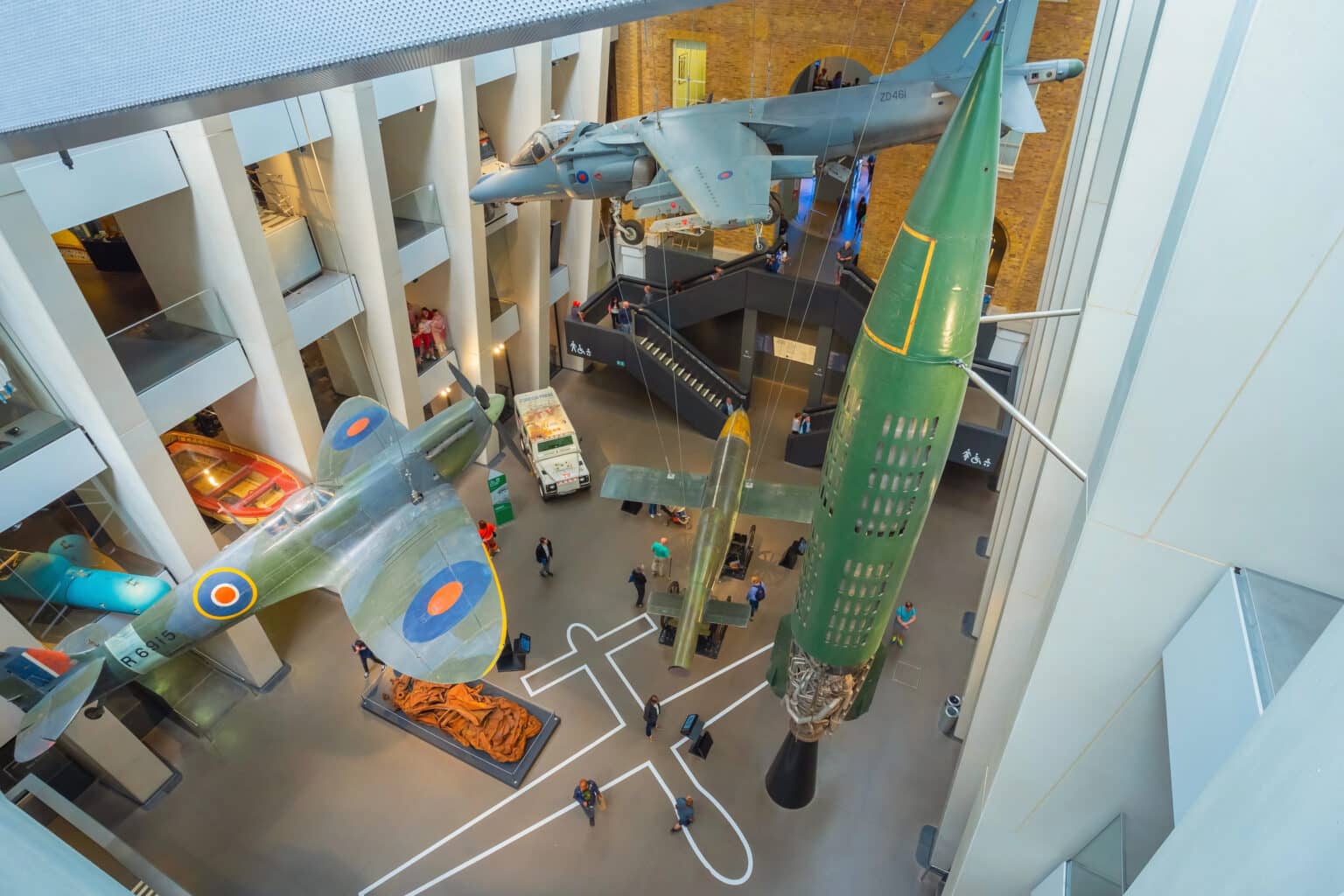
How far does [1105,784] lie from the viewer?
158 inches

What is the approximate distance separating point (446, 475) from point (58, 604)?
5557 mm

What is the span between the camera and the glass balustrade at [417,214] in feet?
47.4

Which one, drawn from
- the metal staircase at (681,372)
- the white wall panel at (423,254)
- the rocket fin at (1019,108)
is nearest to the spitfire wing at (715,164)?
the rocket fin at (1019,108)

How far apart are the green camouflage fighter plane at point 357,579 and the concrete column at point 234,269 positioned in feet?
3.47

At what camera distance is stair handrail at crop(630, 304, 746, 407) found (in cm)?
1891

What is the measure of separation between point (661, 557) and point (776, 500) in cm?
296

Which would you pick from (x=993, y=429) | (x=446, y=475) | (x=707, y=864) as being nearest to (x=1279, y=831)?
(x=707, y=864)

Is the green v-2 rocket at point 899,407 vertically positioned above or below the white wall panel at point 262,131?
below

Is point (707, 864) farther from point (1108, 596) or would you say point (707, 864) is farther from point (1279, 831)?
point (1279, 831)

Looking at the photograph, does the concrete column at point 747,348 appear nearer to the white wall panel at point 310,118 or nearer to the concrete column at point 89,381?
the white wall panel at point 310,118

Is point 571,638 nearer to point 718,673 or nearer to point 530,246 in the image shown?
point 718,673

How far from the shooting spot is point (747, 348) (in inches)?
750

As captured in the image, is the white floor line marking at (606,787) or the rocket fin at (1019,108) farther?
the white floor line marking at (606,787)

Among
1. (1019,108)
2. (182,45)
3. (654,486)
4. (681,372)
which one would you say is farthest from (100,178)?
(681,372)
